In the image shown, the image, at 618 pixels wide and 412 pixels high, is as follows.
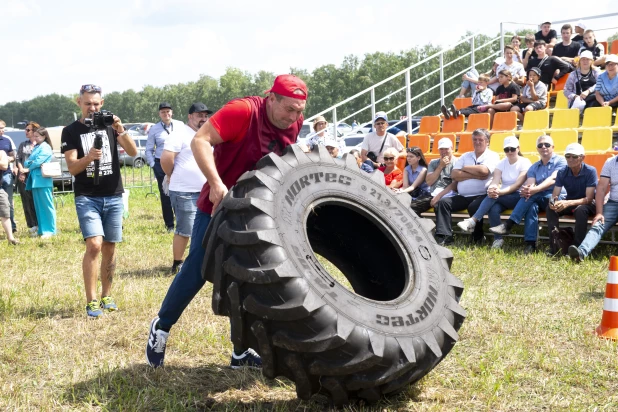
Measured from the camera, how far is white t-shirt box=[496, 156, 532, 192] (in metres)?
9.76

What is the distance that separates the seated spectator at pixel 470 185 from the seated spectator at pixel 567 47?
17.7 feet

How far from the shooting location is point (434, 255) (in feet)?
13.6

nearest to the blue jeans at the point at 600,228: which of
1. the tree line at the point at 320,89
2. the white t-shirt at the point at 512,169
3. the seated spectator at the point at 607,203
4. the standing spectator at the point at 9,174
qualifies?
the seated spectator at the point at 607,203

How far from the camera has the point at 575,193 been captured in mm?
8898

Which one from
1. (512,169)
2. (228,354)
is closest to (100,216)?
(228,354)

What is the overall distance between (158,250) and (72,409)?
5.68m

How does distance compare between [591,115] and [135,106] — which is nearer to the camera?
[591,115]

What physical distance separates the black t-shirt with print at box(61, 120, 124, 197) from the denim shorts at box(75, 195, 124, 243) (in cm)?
6

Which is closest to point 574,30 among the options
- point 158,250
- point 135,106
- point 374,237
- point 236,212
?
point 158,250

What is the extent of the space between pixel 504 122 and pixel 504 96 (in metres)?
1.18

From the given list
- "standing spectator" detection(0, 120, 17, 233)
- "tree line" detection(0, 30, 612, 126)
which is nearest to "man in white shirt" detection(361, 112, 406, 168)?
"standing spectator" detection(0, 120, 17, 233)

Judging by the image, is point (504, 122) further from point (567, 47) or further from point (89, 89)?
point (89, 89)

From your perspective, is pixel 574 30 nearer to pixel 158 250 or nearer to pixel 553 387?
pixel 158 250

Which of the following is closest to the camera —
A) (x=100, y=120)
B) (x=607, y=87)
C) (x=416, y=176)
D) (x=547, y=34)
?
(x=100, y=120)
